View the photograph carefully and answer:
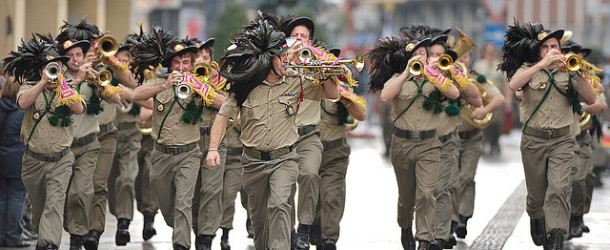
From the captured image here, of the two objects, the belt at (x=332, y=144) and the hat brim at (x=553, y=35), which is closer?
the hat brim at (x=553, y=35)

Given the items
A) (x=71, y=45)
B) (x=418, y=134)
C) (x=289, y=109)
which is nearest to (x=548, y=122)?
(x=418, y=134)

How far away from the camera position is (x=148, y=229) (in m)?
12.5

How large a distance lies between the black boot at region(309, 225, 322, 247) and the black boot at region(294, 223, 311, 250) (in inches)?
36.8

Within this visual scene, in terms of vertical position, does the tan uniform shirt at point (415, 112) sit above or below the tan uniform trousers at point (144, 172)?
above

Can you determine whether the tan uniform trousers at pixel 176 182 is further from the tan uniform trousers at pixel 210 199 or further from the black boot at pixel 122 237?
the black boot at pixel 122 237

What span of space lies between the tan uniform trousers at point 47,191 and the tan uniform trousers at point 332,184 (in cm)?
241

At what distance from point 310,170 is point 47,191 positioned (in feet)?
7.57

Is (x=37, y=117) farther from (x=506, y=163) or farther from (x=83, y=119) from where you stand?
(x=506, y=163)

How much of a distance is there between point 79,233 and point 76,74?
4.81ft

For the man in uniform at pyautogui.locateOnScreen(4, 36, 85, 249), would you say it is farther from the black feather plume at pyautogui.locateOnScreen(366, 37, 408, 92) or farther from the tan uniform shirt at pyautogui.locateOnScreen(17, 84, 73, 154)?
the black feather plume at pyautogui.locateOnScreen(366, 37, 408, 92)

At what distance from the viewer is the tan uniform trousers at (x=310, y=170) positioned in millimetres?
11008

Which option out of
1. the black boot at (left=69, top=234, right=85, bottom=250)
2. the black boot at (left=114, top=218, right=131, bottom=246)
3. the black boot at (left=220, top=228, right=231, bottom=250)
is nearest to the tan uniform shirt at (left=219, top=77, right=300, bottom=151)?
the black boot at (left=69, top=234, right=85, bottom=250)

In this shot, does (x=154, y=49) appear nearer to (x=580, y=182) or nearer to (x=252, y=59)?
(x=252, y=59)

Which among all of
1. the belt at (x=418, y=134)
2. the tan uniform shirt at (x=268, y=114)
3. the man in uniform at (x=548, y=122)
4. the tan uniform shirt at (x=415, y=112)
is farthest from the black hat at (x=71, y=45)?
the man in uniform at (x=548, y=122)
